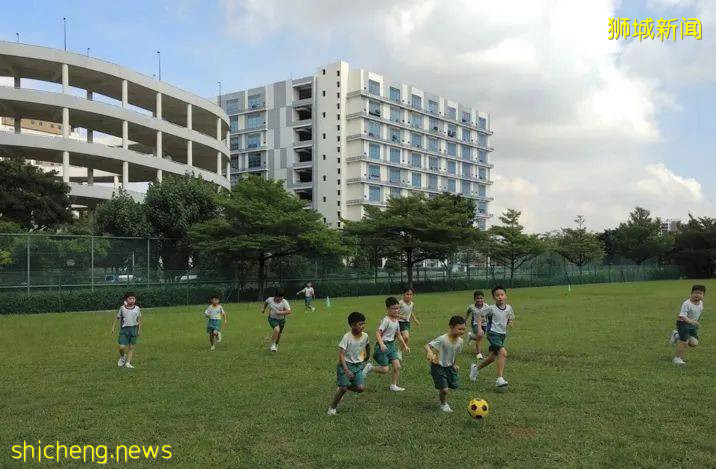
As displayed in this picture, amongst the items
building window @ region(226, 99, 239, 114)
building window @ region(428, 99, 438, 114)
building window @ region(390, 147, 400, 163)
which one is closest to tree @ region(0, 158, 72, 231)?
building window @ region(390, 147, 400, 163)

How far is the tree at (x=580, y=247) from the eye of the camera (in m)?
72.4

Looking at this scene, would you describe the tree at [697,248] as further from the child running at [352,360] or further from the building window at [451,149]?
the child running at [352,360]

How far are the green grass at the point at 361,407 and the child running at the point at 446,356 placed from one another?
1.31ft

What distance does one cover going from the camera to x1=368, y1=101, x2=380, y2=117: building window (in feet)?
289

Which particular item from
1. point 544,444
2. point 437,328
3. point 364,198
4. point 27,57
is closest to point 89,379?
point 544,444

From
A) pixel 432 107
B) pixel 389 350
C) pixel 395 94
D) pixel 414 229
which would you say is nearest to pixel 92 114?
pixel 414 229

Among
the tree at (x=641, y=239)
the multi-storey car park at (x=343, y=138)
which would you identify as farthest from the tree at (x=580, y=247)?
the multi-storey car park at (x=343, y=138)

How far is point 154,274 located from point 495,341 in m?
26.2

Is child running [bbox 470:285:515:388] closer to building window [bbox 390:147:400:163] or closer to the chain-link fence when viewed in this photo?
the chain-link fence

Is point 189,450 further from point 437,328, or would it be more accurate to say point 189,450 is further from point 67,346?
point 437,328

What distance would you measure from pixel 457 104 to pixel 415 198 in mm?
64225

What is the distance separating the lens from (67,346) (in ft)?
51.1

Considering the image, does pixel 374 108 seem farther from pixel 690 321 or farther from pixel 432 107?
pixel 690 321

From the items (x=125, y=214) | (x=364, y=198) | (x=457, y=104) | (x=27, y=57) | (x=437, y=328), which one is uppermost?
(x=457, y=104)
